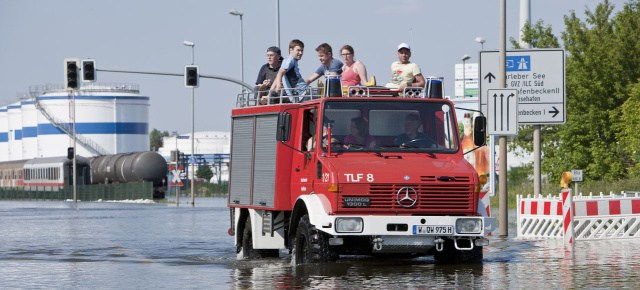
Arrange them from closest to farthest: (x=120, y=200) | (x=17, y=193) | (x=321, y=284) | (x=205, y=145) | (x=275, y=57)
Result: (x=321, y=284)
(x=275, y=57)
(x=120, y=200)
(x=17, y=193)
(x=205, y=145)

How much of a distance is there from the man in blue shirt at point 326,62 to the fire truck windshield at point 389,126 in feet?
8.35

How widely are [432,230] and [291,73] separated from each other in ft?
14.7

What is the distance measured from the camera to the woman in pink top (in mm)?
17344

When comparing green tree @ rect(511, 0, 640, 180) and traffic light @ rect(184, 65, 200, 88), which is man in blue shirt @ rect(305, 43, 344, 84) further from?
green tree @ rect(511, 0, 640, 180)

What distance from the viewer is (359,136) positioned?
15.3m

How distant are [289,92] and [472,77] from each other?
4576 inches

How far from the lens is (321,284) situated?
13062 mm

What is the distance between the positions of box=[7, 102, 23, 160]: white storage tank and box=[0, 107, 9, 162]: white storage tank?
4.06 metres

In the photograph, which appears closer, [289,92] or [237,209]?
[289,92]

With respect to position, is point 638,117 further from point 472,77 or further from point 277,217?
point 472,77

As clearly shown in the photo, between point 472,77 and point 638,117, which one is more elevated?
point 472,77

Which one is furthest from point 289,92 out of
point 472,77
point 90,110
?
point 472,77

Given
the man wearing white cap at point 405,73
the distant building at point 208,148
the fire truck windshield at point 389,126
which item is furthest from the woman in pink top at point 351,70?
the distant building at point 208,148

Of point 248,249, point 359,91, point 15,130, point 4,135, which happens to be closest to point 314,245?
point 359,91
